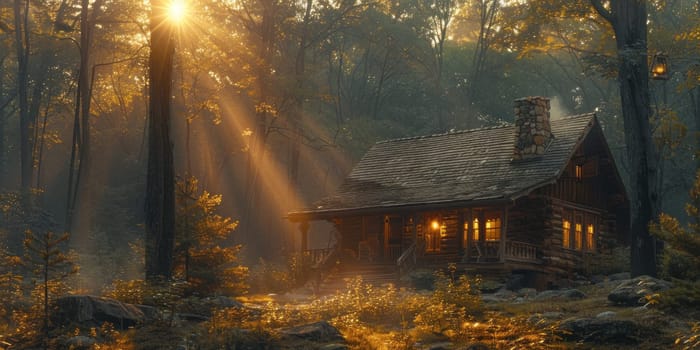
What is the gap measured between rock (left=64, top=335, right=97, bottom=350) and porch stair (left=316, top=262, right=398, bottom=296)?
65.9ft

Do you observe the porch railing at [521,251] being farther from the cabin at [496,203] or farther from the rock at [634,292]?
the rock at [634,292]

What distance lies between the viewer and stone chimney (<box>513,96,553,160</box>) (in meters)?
37.6

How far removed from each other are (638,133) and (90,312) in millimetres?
17945

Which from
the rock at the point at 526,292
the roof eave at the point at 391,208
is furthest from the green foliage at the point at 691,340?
the roof eave at the point at 391,208

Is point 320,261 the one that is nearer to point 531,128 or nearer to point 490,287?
point 490,287

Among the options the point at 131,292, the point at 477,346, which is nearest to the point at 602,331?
the point at 477,346

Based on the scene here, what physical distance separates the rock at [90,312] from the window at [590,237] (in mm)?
25535

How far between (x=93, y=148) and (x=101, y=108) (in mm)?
2940

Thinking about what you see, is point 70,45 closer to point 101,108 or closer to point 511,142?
point 101,108

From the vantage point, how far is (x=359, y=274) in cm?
3875

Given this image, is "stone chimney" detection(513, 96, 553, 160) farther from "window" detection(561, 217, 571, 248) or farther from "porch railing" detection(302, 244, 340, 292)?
"porch railing" detection(302, 244, 340, 292)

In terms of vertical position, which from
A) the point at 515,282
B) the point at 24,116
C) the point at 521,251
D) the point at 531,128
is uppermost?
the point at 24,116

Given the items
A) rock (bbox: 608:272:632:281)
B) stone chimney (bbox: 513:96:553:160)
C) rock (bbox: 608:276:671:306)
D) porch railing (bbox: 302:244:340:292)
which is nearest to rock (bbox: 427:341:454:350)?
rock (bbox: 608:276:671:306)

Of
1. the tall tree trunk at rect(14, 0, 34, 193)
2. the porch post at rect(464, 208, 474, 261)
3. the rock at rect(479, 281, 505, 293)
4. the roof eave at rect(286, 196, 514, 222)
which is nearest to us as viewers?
the rock at rect(479, 281, 505, 293)
